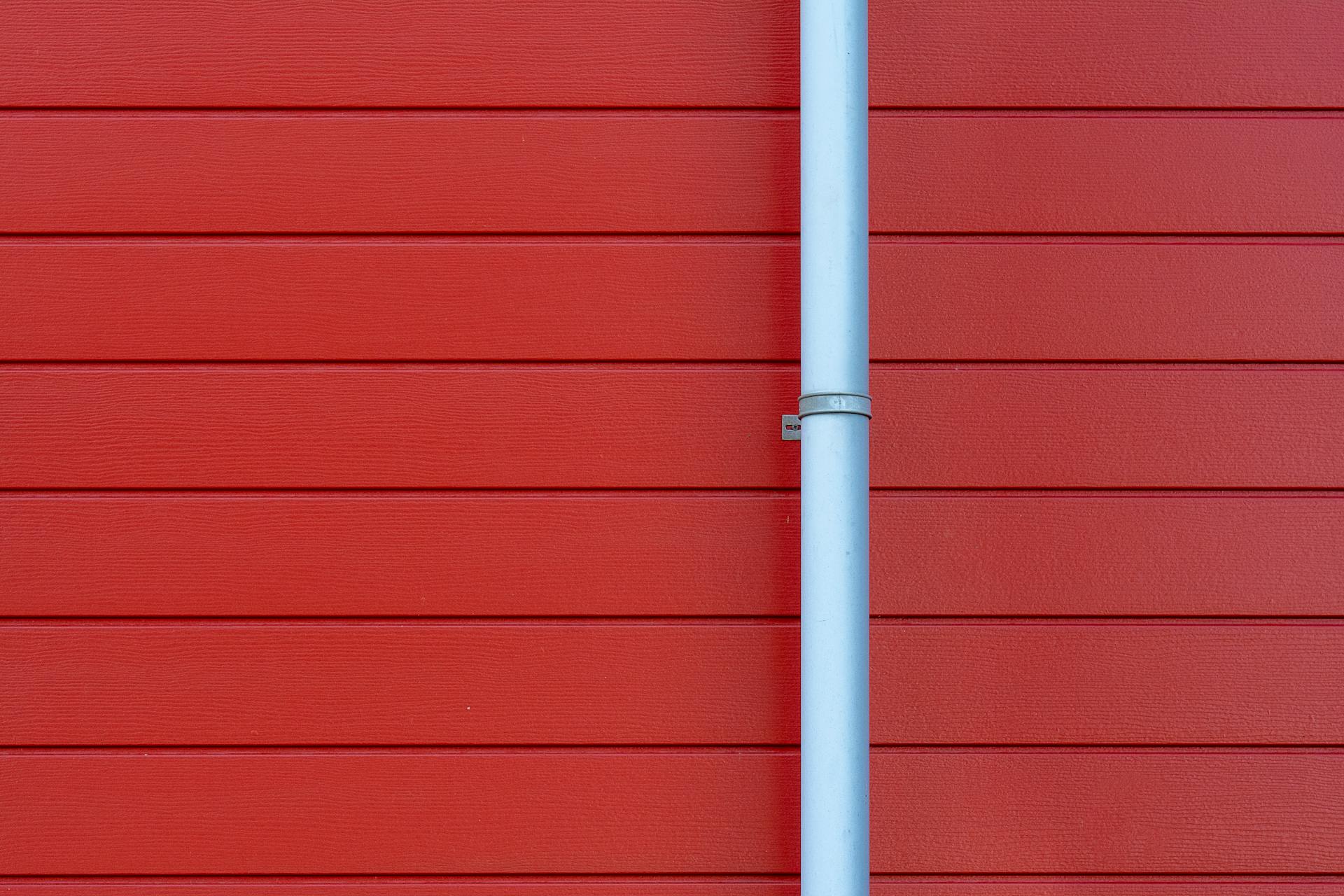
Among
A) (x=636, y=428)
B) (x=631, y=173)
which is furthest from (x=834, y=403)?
(x=631, y=173)

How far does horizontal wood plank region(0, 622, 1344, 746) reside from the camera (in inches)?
53.8

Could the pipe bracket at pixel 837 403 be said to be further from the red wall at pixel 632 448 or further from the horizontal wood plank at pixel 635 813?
the horizontal wood plank at pixel 635 813

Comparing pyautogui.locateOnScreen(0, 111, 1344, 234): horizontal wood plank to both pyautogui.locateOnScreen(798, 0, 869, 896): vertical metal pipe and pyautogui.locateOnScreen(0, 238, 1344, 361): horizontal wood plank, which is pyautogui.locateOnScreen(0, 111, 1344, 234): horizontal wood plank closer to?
pyautogui.locateOnScreen(0, 238, 1344, 361): horizontal wood plank

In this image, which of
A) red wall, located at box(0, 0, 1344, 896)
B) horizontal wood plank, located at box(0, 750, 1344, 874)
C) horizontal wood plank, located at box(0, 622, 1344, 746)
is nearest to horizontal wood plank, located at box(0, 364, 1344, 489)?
red wall, located at box(0, 0, 1344, 896)

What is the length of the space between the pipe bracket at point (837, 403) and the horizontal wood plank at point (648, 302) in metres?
0.18

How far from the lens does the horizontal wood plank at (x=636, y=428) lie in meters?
1.39

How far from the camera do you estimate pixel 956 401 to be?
1.39 meters

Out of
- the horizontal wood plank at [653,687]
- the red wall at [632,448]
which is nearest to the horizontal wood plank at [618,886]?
the red wall at [632,448]

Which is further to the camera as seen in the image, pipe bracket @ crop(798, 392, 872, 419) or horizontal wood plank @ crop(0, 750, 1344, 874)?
horizontal wood plank @ crop(0, 750, 1344, 874)

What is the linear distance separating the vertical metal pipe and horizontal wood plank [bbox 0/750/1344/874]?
0.16m

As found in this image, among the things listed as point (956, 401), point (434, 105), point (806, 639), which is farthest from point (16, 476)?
point (956, 401)

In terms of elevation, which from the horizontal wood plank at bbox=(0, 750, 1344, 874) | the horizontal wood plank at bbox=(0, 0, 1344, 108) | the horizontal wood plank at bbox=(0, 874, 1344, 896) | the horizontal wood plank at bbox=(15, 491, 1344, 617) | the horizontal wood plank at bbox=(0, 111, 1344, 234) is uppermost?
the horizontal wood plank at bbox=(0, 0, 1344, 108)

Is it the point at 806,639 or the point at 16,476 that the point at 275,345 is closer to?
the point at 16,476

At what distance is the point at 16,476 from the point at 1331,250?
2.06 metres
